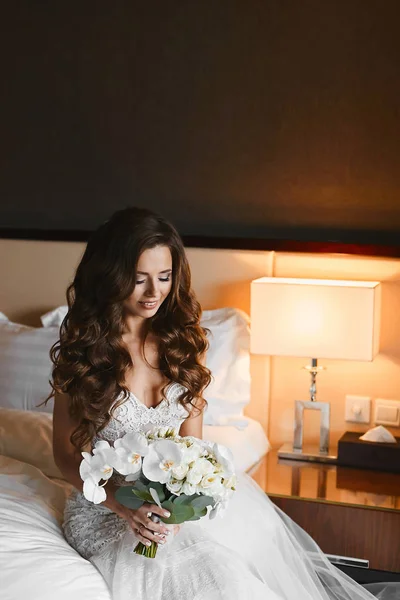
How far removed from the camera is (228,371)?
344cm

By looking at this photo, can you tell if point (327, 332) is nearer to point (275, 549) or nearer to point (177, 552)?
point (275, 549)

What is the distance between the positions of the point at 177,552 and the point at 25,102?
2521 millimetres

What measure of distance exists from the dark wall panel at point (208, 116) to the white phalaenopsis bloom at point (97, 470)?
5.75ft

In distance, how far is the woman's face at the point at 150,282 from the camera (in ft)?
8.21

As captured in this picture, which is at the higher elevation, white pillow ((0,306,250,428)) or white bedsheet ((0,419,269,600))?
white pillow ((0,306,250,428))

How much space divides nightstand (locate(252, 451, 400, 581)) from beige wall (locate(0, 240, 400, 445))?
45 cm

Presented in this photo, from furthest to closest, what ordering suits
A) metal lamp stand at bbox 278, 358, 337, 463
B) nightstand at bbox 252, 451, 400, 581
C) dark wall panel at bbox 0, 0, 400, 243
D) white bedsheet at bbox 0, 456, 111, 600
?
dark wall panel at bbox 0, 0, 400, 243
metal lamp stand at bbox 278, 358, 337, 463
nightstand at bbox 252, 451, 400, 581
white bedsheet at bbox 0, 456, 111, 600

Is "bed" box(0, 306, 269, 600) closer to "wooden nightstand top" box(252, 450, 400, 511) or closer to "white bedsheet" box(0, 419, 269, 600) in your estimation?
"white bedsheet" box(0, 419, 269, 600)

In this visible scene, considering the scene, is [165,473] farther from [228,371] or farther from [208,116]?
[208,116]

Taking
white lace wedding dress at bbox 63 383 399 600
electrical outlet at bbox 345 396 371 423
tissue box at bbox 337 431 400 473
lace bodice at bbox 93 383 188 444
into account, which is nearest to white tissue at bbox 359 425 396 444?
tissue box at bbox 337 431 400 473

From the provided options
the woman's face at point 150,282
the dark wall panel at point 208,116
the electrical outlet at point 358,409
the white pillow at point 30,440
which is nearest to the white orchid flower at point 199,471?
the woman's face at point 150,282

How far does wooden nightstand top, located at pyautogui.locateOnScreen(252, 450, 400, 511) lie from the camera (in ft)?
9.81

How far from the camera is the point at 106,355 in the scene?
2.57 meters

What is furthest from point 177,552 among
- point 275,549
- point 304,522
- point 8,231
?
point 8,231
